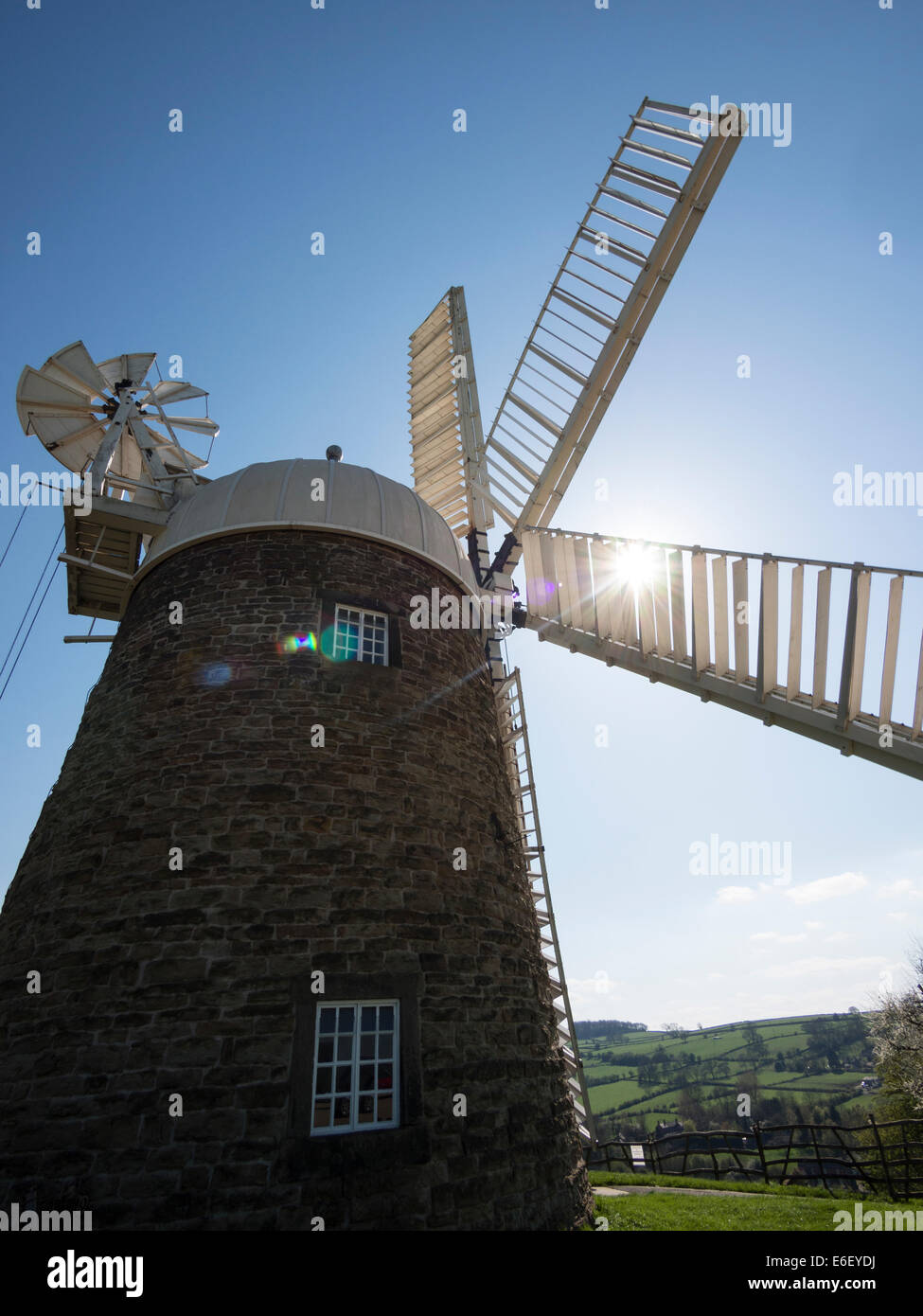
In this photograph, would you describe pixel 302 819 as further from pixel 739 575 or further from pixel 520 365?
pixel 520 365

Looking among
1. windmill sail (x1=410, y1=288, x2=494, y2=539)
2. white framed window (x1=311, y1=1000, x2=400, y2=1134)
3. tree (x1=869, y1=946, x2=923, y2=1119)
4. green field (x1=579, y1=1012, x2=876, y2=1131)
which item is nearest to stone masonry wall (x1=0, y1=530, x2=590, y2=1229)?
white framed window (x1=311, y1=1000, x2=400, y2=1134)

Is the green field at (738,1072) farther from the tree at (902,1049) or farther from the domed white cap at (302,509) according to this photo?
the domed white cap at (302,509)

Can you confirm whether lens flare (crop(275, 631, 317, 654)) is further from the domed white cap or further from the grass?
the grass

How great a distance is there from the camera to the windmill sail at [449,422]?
1600 cm

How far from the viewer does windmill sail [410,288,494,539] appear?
630 inches

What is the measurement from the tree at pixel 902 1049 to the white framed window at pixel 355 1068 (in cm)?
2382

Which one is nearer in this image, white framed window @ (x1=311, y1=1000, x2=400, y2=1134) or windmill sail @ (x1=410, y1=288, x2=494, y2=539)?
white framed window @ (x1=311, y1=1000, x2=400, y2=1134)

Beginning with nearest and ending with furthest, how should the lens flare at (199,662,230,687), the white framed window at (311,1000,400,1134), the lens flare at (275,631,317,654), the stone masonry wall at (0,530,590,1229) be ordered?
the stone masonry wall at (0,530,590,1229)
the white framed window at (311,1000,400,1134)
the lens flare at (199,662,230,687)
the lens flare at (275,631,317,654)

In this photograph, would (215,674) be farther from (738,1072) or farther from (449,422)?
(738,1072)

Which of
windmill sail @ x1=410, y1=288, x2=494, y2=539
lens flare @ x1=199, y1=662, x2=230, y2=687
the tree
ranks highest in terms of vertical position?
windmill sail @ x1=410, y1=288, x2=494, y2=539

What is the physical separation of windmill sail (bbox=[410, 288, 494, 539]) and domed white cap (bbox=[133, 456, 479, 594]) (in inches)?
232

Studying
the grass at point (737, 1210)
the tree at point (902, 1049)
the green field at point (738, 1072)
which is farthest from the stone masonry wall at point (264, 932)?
the green field at point (738, 1072)
